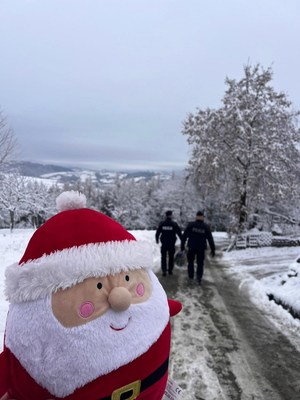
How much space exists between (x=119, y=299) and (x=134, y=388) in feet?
1.59

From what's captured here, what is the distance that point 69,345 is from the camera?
1.46 metres

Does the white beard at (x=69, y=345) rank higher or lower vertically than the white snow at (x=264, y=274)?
higher

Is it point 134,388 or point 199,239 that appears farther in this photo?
point 199,239

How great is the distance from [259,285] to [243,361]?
4218mm

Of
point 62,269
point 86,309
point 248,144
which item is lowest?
point 86,309

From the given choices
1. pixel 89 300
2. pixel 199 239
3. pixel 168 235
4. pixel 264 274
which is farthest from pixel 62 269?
pixel 264 274

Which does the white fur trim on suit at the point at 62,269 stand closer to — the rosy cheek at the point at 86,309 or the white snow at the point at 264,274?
the rosy cheek at the point at 86,309

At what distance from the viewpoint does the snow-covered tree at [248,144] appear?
667 inches

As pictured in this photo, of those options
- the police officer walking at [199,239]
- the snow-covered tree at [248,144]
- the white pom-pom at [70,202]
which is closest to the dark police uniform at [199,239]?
the police officer walking at [199,239]

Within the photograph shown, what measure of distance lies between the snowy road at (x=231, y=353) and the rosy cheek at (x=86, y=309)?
7.71ft

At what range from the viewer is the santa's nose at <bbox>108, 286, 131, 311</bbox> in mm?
1510

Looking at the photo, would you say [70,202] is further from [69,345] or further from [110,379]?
[110,379]

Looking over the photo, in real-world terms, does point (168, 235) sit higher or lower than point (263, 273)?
higher

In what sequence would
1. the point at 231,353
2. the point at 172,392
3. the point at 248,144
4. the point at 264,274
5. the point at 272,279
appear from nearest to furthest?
the point at 172,392, the point at 231,353, the point at 272,279, the point at 264,274, the point at 248,144
